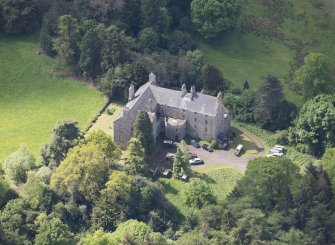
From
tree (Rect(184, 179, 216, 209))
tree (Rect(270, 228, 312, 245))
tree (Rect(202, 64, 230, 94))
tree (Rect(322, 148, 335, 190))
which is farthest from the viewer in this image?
tree (Rect(202, 64, 230, 94))

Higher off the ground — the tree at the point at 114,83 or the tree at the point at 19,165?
the tree at the point at 114,83

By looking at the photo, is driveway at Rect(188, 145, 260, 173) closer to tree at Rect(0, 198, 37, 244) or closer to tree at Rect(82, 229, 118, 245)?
tree at Rect(82, 229, 118, 245)

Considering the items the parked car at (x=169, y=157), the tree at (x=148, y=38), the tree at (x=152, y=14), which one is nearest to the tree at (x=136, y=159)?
the parked car at (x=169, y=157)

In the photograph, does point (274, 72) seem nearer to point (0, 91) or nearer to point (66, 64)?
point (66, 64)

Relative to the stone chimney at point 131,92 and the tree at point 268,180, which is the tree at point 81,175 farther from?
the tree at point 268,180

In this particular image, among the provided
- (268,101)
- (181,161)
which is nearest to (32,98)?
(181,161)

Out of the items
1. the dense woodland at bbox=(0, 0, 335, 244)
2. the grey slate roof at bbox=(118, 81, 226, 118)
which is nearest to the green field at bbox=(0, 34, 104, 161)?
the dense woodland at bbox=(0, 0, 335, 244)

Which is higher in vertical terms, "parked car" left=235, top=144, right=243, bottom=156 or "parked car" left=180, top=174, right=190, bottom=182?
"parked car" left=235, top=144, right=243, bottom=156
